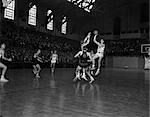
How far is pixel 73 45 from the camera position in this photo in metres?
34.4

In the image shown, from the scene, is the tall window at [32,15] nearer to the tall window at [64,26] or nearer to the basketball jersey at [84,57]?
the tall window at [64,26]

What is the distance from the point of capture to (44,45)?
26.8 meters

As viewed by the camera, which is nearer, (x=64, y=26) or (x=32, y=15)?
(x=32, y=15)

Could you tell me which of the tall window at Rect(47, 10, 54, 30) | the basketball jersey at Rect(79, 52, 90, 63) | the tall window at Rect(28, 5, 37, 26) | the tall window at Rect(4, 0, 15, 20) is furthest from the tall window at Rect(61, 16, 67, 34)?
the basketball jersey at Rect(79, 52, 90, 63)

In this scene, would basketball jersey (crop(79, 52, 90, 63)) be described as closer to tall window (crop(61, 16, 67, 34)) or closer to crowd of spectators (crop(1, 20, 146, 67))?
crowd of spectators (crop(1, 20, 146, 67))

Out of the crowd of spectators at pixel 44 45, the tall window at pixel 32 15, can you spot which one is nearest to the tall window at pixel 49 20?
the crowd of spectators at pixel 44 45

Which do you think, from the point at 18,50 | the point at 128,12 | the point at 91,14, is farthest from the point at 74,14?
the point at 18,50

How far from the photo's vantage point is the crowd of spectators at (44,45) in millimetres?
21828

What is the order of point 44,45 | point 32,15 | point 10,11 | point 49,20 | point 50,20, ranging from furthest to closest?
point 50,20 → point 49,20 → point 32,15 → point 44,45 → point 10,11

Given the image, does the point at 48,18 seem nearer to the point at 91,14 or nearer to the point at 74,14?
the point at 74,14

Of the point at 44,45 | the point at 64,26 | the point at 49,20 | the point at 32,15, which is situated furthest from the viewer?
the point at 64,26

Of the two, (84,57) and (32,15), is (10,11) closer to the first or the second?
(32,15)

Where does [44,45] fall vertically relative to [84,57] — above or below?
above

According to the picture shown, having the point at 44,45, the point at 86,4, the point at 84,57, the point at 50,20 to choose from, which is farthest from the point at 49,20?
the point at 84,57
